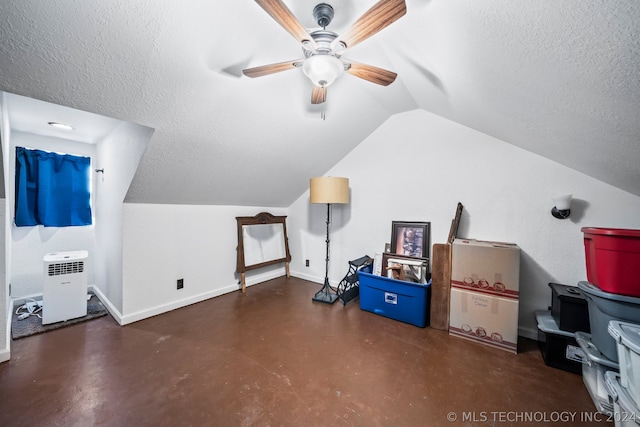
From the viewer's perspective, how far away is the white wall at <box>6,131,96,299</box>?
2.58 metres

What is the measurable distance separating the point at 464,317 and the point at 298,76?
247 centimetres

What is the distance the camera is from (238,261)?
10.2ft

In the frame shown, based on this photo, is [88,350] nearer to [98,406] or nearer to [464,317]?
[98,406]

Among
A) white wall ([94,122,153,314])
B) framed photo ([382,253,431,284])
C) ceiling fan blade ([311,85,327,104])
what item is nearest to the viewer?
ceiling fan blade ([311,85,327,104])

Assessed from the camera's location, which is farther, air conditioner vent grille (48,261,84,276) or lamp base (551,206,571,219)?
air conditioner vent grille (48,261,84,276)

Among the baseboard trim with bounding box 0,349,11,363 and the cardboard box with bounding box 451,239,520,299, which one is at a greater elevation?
the cardboard box with bounding box 451,239,520,299

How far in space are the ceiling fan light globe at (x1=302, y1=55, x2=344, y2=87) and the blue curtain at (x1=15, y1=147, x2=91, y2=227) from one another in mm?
3422

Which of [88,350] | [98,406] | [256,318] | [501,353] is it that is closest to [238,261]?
[256,318]

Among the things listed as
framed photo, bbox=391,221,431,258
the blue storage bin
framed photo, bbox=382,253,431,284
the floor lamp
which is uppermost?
the floor lamp

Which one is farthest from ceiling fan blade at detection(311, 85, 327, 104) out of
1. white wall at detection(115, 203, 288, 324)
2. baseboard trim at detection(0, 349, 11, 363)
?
baseboard trim at detection(0, 349, 11, 363)

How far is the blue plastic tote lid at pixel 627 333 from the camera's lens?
101 centimetres

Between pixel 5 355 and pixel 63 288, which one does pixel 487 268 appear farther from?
pixel 63 288

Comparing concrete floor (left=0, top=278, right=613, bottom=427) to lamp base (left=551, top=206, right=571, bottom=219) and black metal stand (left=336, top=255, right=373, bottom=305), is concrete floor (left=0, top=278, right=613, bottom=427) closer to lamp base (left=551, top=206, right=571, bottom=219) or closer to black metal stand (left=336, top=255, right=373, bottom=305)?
black metal stand (left=336, top=255, right=373, bottom=305)

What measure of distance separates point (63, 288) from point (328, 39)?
125 inches
